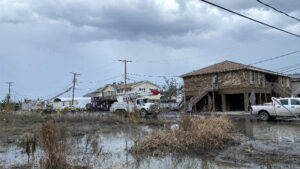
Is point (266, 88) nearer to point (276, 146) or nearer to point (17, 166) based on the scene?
point (276, 146)

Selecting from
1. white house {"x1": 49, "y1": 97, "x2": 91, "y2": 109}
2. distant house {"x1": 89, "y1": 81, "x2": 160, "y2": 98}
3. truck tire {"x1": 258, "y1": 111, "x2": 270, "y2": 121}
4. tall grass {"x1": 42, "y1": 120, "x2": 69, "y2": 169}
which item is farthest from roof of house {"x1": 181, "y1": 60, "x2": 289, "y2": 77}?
white house {"x1": 49, "y1": 97, "x2": 91, "y2": 109}

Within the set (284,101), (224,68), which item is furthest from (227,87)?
(284,101)

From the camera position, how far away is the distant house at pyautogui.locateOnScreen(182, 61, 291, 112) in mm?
33688

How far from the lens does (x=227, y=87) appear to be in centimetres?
3462

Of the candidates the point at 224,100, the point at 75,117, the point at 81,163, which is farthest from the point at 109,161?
the point at 224,100

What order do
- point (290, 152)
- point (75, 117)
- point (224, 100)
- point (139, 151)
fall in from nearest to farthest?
1. point (290, 152)
2. point (139, 151)
3. point (75, 117)
4. point (224, 100)

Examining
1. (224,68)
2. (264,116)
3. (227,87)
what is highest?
(224,68)

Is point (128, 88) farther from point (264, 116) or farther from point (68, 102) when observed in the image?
point (264, 116)

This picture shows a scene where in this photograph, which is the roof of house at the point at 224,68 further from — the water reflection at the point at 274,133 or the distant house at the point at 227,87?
the water reflection at the point at 274,133

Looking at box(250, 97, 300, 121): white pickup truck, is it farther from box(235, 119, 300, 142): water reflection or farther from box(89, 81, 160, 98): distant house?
box(89, 81, 160, 98): distant house

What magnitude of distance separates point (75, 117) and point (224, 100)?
64.4 feet

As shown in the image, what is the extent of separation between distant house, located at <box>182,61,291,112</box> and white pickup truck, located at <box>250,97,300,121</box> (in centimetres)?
1043

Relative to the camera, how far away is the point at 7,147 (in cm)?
1172

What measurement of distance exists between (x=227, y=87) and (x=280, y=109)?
547 inches
